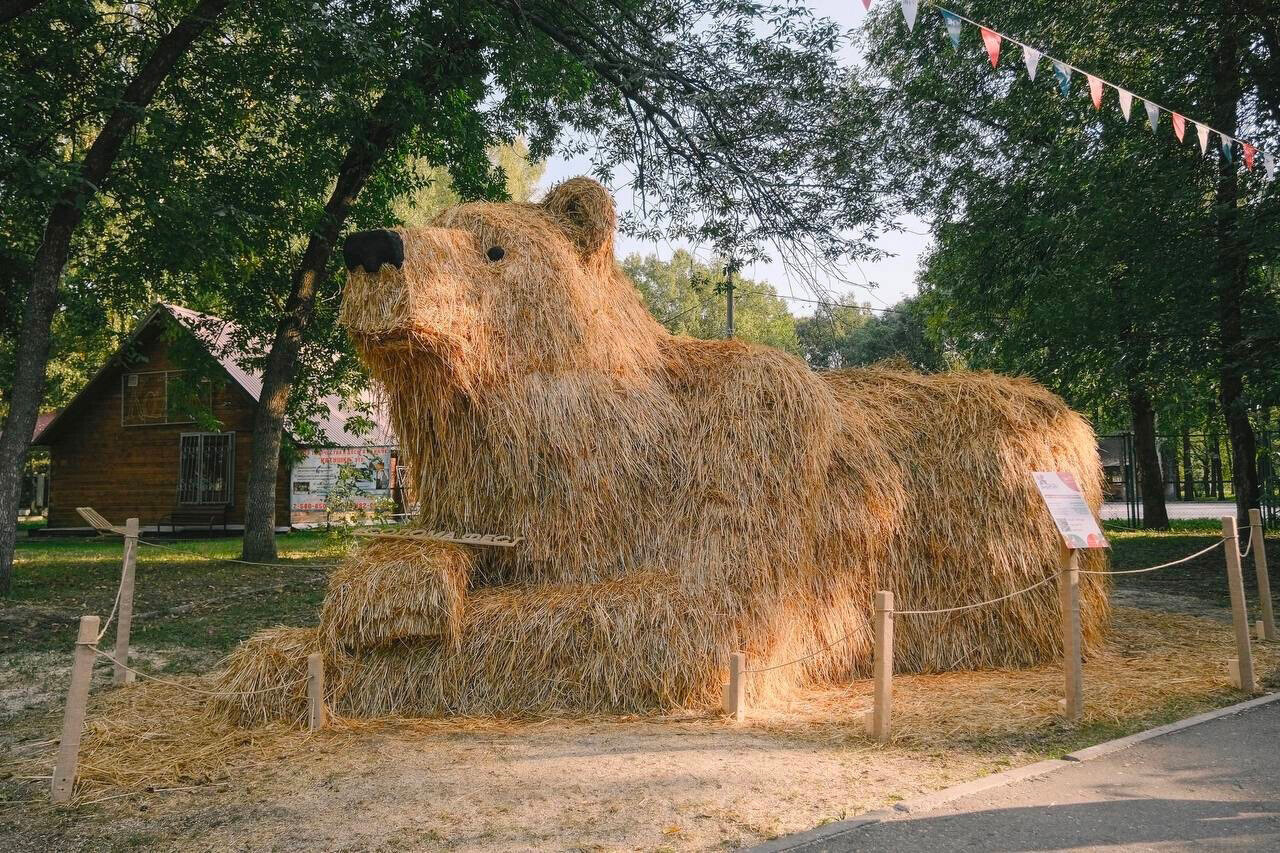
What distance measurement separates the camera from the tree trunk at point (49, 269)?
24.1 ft

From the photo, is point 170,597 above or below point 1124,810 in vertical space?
above

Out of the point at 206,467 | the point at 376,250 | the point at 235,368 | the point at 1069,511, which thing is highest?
the point at 235,368

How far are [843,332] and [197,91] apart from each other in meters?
7.96

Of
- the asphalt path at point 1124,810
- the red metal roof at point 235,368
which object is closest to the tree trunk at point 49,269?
the red metal roof at point 235,368

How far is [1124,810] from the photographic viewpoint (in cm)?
307

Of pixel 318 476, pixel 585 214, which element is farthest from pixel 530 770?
pixel 318 476

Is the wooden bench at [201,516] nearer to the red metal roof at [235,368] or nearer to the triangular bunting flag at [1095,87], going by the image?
the red metal roof at [235,368]

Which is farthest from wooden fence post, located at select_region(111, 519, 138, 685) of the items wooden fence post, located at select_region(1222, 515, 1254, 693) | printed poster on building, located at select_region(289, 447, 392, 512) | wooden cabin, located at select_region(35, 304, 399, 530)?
printed poster on building, located at select_region(289, 447, 392, 512)

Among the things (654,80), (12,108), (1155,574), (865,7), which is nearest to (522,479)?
(865,7)

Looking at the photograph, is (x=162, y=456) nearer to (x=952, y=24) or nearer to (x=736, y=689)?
(x=736, y=689)

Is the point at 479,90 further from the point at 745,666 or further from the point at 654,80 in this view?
the point at 745,666

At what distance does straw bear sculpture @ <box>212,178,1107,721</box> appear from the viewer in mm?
4160

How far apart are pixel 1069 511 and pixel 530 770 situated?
3236 millimetres

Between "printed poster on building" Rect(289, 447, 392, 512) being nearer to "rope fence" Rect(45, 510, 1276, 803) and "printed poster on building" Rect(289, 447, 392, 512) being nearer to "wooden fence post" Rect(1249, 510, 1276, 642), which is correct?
"rope fence" Rect(45, 510, 1276, 803)
